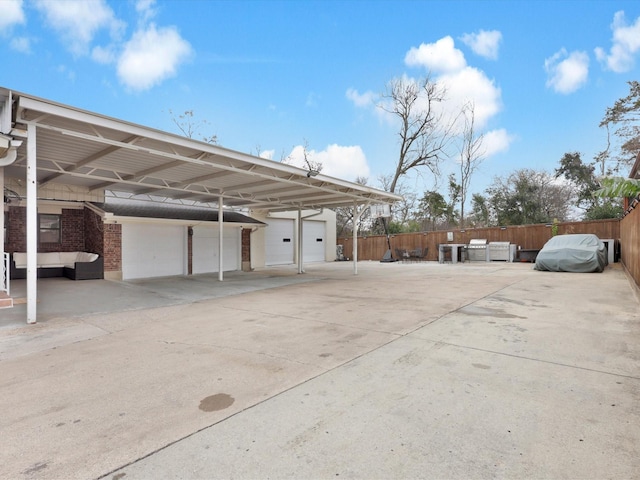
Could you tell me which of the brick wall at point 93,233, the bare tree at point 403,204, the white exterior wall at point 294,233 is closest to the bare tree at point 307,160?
the bare tree at point 403,204

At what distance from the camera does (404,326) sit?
529cm

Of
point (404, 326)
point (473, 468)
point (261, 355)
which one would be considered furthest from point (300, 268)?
point (473, 468)

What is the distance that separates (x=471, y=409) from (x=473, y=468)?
2.49ft

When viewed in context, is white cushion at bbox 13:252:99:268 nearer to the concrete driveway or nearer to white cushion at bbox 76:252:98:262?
white cushion at bbox 76:252:98:262

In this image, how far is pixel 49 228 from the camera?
1199 centimetres

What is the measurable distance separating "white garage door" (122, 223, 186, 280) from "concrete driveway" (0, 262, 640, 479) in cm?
666

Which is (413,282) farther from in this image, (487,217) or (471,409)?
(487,217)

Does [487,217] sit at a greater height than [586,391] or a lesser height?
greater

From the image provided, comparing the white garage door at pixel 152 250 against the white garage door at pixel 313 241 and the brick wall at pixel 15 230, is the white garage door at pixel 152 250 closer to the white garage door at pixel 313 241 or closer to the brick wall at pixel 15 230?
the brick wall at pixel 15 230

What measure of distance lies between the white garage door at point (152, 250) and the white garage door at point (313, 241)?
29.1ft

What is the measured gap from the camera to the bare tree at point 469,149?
25828mm

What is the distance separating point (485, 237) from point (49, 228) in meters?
20.7

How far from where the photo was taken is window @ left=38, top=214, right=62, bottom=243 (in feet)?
38.7

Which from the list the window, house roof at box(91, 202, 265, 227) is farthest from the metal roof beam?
the window
